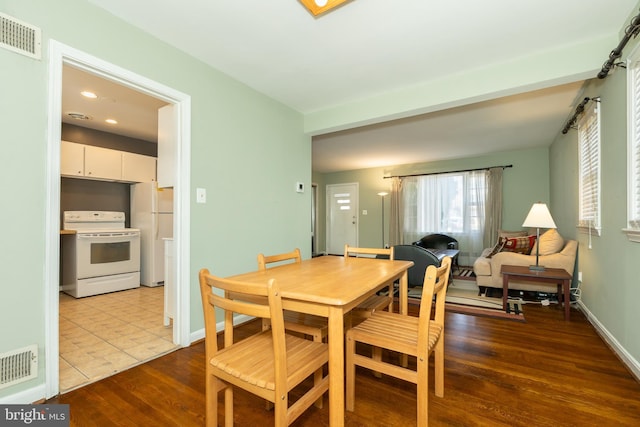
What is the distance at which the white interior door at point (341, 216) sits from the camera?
7.78 m

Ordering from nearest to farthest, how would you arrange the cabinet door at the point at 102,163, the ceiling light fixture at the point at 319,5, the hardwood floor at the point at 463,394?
the hardwood floor at the point at 463,394
the ceiling light fixture at the point at 319,5
the cabinet door at the point at 102,163

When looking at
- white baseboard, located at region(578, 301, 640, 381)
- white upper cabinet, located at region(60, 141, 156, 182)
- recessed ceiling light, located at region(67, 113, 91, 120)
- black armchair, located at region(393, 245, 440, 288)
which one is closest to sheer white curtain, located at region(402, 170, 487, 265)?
black armchair, located at region(393, 245, 440, 288)

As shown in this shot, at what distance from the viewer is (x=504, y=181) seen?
19.0 feet

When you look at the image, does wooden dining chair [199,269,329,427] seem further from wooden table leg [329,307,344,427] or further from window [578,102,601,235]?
window [578,102,601,235]

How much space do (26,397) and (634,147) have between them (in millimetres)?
3875

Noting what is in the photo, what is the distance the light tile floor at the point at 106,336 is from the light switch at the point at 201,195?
118cm

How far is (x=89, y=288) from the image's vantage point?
12.3ft

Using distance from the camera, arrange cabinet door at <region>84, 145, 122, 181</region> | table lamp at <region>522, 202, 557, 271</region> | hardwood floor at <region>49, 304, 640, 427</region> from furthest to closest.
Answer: cabinet door at <region>84, 145, 122, 181</region>
table lamp at <region>522, 202, 557, 271</region>
hardwood floor at <region>49, 304, 640, 427</region>

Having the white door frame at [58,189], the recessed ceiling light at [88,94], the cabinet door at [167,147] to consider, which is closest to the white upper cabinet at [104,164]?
the recessed ceiling light at [88,94]

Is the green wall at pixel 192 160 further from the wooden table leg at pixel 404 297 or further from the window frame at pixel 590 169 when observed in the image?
the window frame at pixel 590 169

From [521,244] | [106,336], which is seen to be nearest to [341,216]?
[521,244]

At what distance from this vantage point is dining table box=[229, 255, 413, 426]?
113 cm

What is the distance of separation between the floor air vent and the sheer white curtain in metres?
6.36

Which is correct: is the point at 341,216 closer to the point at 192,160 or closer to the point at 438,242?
the point at 438,242
